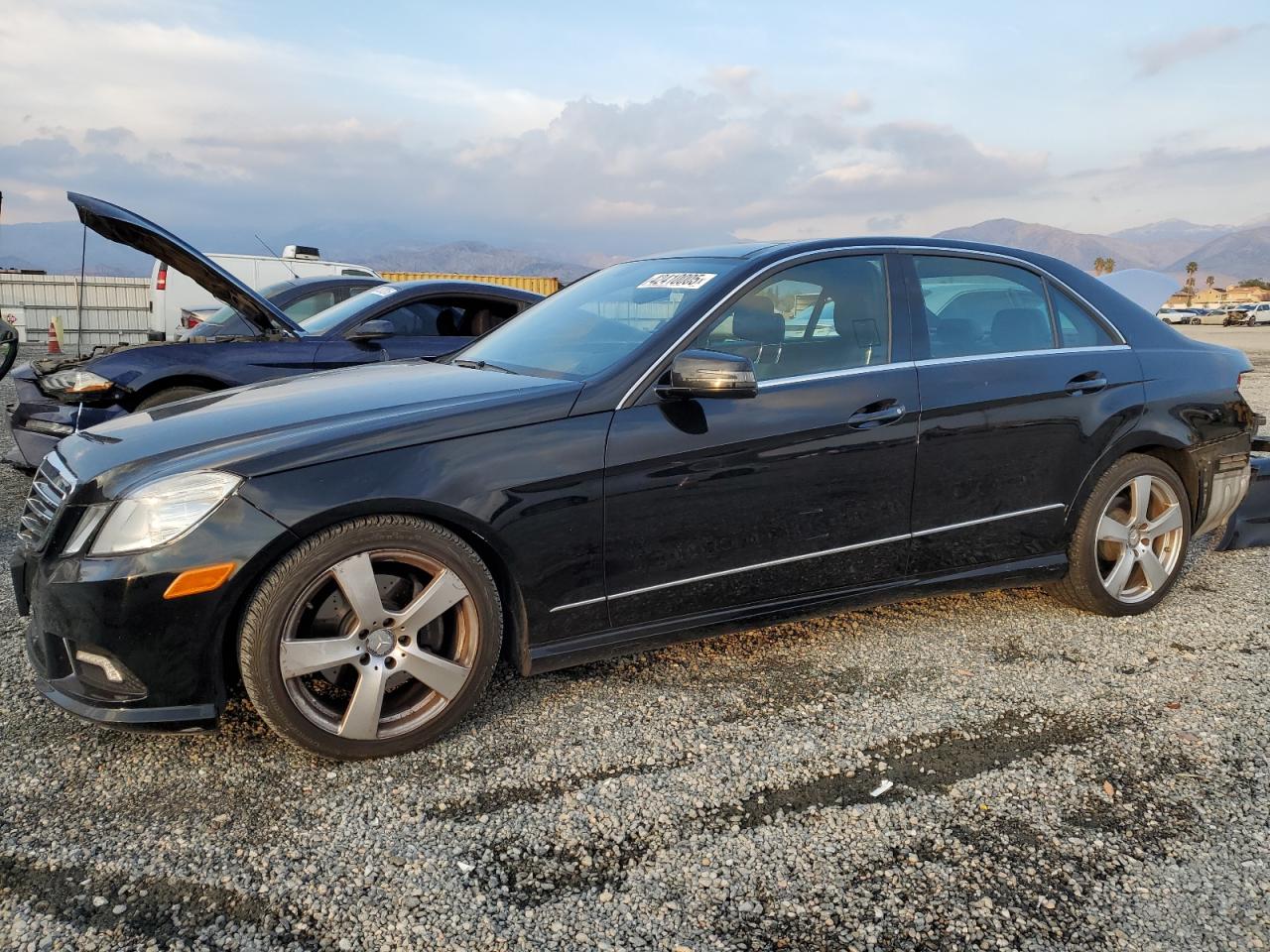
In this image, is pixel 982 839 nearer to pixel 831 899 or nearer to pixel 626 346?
pixel 831 899

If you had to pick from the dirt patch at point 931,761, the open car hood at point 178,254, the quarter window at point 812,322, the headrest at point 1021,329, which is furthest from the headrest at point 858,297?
the open car hood at point 178,254

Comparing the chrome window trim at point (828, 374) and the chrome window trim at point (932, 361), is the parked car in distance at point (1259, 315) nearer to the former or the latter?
the chrome window trim at point (932, 361)

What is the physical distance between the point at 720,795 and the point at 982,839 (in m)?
0.69

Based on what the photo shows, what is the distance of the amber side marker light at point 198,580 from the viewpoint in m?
2.55

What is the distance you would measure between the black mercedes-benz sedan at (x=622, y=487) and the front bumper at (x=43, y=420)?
2.41 meters

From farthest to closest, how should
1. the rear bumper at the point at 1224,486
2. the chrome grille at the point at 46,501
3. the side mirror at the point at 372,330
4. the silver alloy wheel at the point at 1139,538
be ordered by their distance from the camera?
1. the side mirror at the point at 372,330
2. the rear bumper at the point at 1224,486
3. the silver alloy wheel at the point at 1139,538
4. the chrome grille at the point at 46,501

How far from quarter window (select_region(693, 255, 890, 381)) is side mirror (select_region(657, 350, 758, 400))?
0.88 ft

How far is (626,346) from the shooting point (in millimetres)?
3322

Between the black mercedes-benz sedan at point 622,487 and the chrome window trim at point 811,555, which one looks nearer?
the black mercedes-benz sedan at point 622,487

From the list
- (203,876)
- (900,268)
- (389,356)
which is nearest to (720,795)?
(203,876)

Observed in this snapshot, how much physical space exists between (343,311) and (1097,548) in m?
5.33

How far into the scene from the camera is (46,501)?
2.89m

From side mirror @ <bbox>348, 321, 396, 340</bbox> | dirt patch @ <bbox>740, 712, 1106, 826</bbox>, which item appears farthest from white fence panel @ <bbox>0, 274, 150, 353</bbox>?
dirt patch @ <bbox>740, 712, 1106, 826</bbox>

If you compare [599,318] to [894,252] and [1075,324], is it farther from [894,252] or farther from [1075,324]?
[1075,324]
